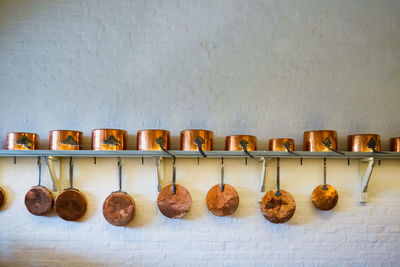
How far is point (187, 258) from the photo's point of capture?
2207 mm

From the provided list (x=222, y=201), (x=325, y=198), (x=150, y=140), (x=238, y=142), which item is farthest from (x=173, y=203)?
(x=325, y=198)

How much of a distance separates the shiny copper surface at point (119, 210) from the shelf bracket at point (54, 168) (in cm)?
36

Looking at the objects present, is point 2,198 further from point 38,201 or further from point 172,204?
point 172,204

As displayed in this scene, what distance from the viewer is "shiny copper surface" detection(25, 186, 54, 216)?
216 centimetres

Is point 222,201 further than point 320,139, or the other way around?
point 222,201

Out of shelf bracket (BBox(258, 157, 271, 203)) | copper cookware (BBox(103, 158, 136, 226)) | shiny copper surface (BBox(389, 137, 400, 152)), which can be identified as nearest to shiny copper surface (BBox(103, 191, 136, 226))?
copper cookware (BBox(103, 158, 136, 226))

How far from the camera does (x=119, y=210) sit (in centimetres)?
217

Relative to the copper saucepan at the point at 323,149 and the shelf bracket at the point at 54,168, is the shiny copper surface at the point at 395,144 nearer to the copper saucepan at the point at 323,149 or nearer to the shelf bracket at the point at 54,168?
the copper saucepan at the point at 323,149

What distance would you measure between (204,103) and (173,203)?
0.73m

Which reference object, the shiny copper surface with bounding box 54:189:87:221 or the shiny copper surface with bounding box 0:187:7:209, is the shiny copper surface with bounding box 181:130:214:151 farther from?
the shiny copper surface with bounding box 0:187:7:209

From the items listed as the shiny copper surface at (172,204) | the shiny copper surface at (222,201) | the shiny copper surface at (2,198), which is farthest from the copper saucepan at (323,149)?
the shiny copper surface at (2,198)

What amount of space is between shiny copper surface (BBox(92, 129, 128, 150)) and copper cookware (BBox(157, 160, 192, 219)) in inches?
15.6

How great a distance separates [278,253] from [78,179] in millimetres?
1463

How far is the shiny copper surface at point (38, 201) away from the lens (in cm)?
216
